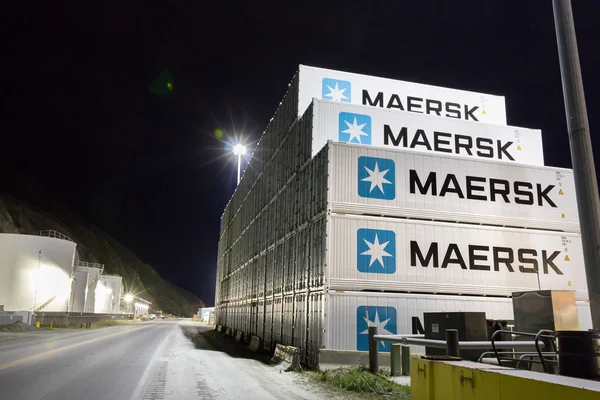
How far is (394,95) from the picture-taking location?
23.3m

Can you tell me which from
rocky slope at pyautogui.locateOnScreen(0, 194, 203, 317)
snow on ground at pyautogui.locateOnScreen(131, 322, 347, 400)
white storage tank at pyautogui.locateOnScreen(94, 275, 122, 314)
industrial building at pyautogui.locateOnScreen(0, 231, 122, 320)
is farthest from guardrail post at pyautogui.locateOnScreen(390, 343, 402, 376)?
rocky slope at pyautogui.locateOnScreen(0, 194, 203, 317)

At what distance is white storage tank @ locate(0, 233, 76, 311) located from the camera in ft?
161

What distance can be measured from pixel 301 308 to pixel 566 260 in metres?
10.1

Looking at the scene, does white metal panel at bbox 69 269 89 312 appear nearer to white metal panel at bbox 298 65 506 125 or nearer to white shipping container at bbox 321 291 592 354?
white metal panel at bbox 298 65 506 125

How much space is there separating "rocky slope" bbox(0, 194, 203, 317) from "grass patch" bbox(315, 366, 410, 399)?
73372 mm

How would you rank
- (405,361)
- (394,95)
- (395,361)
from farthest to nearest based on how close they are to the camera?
1. (394,95)
2. (405,361)
3. (395,361)

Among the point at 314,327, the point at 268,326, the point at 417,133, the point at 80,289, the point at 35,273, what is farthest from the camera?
the point at 80,289

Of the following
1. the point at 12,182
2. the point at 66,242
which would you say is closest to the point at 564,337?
the point at 66,242

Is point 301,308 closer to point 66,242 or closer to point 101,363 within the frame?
point 101,363

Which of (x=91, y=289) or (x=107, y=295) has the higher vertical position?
(x=91, y=289)

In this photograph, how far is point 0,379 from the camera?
424 inches

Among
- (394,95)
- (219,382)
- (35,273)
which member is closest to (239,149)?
(394,95)

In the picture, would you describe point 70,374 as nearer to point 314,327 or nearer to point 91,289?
point 314,327

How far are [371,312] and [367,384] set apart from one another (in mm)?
4081
